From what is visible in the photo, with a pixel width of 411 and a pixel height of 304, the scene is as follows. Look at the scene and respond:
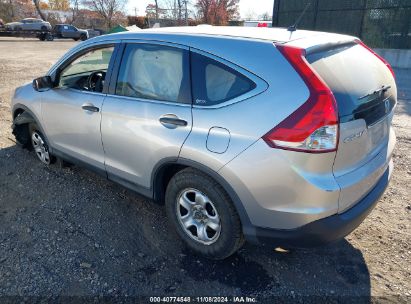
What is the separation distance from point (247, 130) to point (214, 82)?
485mm

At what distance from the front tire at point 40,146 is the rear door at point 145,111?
1457 mm

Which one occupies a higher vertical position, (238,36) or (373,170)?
(238,36)

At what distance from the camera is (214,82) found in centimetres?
248

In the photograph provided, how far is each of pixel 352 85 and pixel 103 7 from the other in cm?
5244

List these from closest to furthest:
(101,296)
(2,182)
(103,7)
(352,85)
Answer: (352,85) → (101,296) → (2,182) → (103,7)

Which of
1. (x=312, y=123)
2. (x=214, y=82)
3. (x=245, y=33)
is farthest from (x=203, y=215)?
(x=245, y=33)

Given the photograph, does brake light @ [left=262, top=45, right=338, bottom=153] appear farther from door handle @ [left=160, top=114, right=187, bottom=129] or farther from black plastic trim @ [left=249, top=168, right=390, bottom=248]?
door handle @ [left=160, top=114, right=187, bottom=129]

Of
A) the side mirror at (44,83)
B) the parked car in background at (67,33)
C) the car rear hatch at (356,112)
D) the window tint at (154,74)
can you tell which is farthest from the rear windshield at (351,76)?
the parked car in background at (67,33)

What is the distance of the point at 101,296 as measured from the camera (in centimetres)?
246

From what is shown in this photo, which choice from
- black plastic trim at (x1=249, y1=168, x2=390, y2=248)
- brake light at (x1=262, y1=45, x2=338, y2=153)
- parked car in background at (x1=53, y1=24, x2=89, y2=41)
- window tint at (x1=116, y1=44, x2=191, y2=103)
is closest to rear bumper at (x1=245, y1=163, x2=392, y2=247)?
black plastic trim at (x1=249, y1=168, x2=390, y2=248)

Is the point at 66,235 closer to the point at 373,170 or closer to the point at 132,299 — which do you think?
the point at 132,299

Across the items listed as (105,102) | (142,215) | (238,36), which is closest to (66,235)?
(142,215)

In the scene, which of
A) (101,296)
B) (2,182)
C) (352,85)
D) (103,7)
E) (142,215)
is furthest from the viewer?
(103,7)

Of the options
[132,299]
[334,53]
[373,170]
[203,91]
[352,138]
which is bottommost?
[132,299]
